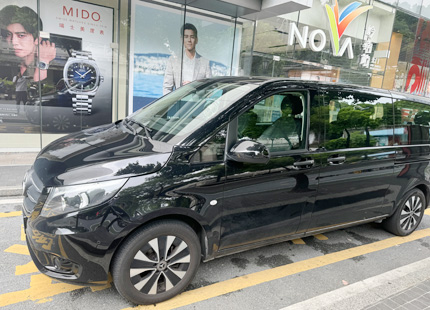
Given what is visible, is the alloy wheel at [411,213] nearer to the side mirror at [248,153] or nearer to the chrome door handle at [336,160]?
the chrome door handle at [336,160]

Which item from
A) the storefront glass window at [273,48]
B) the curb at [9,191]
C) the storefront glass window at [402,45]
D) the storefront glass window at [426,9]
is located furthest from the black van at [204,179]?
the storefront glass window at [426,9]

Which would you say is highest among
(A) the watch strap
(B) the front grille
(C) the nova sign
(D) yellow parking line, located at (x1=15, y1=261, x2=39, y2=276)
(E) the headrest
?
(C) the nova sign

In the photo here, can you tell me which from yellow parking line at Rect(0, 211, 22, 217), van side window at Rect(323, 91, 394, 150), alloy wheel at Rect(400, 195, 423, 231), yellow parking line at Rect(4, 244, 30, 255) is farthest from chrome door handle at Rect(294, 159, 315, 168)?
yellow parking line at Rect(0, 211, 22, 217)

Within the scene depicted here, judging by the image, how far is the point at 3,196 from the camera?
4727 mm

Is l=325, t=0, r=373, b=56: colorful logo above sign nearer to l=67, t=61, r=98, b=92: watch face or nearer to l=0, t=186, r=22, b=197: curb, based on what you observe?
l=67, t=61, r=98, b=92: watch face

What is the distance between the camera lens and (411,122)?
4.18m

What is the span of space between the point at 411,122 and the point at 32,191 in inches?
175

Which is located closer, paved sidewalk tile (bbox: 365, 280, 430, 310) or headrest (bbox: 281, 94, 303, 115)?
paved sidewalk tile (bbox: 365, 280, 430, 310)

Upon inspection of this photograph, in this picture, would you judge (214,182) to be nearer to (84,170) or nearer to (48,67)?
(84,170)

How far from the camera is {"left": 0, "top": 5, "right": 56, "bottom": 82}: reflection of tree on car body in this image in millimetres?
7000

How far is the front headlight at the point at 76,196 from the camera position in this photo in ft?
7.26

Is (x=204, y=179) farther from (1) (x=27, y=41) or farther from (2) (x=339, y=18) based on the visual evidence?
(2) (x=339, y=18)

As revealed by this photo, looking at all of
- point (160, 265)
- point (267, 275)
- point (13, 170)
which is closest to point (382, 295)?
point (267, 275)

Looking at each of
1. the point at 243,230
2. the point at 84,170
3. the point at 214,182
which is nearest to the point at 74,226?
the point at 84,170
